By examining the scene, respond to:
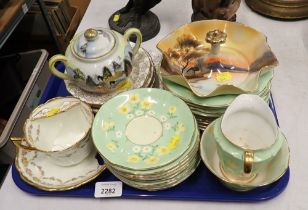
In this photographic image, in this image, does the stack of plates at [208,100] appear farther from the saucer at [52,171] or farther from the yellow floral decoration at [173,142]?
the saucer at [52,171]

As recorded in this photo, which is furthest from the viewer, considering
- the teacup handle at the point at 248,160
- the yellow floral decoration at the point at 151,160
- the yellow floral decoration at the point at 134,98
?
the yellow floral decoration at the point at 134,98

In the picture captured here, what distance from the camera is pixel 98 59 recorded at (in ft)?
2.35

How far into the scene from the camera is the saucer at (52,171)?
693 millimetres

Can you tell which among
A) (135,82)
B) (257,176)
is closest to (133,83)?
(135,82)

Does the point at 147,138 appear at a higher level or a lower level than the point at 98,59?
lower

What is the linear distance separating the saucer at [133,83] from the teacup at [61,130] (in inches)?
1.1

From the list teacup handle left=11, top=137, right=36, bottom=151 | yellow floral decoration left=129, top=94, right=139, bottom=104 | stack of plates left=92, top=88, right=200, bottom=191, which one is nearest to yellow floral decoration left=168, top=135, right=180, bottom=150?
stack of plates left=92, top=88, right=200, bottom=191

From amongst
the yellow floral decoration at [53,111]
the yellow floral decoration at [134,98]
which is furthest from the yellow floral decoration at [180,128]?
the yellow floral decoration at [53,111]

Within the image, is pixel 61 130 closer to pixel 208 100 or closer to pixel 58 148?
pixel 58 148

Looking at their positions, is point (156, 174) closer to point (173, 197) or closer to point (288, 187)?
point (173, 197)

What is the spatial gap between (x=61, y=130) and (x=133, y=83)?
182 mm

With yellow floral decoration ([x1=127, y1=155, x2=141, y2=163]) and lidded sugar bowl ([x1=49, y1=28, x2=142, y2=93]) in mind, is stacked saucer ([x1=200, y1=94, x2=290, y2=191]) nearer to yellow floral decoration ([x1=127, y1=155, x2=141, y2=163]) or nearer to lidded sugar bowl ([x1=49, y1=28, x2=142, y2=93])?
Result: yellow floral decoration ([x1=127, y1=155, x2=141, y2=163])

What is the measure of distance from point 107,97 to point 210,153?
0.25 m

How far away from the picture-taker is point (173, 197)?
67 centimetres
